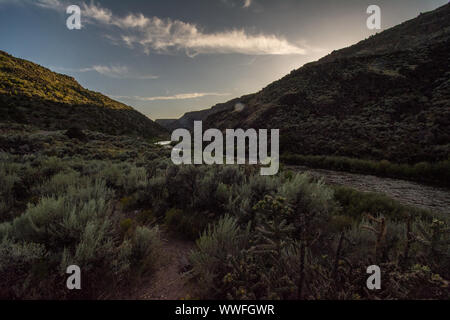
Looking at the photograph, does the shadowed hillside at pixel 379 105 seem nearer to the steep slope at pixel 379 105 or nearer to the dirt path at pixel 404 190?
the steep slope at pixel 379 105

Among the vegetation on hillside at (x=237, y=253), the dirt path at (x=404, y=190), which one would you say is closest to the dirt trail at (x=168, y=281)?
the vegetation on hillside at (x=237, y=253)

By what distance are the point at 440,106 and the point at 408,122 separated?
2.78 metres

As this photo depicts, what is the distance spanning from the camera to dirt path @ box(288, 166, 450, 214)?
8.15 meters

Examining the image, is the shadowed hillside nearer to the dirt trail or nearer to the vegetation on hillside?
the vegetation on hillside

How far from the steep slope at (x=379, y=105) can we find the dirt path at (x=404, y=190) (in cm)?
436

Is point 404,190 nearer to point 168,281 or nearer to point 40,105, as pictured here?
point 168,281

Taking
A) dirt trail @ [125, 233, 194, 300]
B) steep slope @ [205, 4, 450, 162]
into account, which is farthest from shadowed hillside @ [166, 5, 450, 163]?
dirt trail @ [125, 233, 194, 300]

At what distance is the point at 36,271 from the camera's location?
6.64 ft

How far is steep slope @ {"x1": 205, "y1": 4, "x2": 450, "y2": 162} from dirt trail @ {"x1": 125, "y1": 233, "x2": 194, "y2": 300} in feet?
61.0

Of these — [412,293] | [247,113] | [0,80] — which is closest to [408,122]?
[412,293]

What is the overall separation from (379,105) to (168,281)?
3028cm

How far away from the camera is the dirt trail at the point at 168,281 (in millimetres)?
2199
